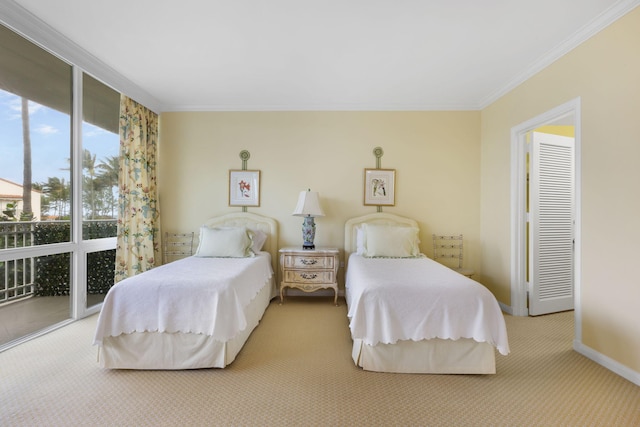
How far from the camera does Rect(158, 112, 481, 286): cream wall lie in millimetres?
3984

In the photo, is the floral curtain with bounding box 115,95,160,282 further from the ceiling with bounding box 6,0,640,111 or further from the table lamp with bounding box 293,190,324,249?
the table lamp with bounding box 293,190,324,249

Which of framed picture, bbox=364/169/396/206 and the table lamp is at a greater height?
framed picture, bbox=364/169/396/206

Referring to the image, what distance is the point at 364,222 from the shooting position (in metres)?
3.94

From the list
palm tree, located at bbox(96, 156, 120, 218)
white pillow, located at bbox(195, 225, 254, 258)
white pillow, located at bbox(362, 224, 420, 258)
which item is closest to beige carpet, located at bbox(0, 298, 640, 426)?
white pillow, located at bbox(195, 225, 254, 258)

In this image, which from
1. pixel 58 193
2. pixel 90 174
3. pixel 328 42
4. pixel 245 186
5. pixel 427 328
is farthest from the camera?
pixel 245 186

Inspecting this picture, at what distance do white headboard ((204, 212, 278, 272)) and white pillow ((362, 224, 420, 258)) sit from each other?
50.4 inches

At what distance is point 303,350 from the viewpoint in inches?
95.1

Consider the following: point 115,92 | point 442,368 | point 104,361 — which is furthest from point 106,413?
point 115,92

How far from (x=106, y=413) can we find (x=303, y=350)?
4.41 feet

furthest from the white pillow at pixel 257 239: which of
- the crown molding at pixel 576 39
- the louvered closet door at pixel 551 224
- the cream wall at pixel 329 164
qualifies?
the crown molding at pixel 576 39

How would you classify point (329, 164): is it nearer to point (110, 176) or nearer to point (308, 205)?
point (308, 205)

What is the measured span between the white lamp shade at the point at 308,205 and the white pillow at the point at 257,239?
0.55 m

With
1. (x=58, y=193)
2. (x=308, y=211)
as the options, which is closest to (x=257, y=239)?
(x=308, y=211)

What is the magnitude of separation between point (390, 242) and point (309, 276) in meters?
1.08
